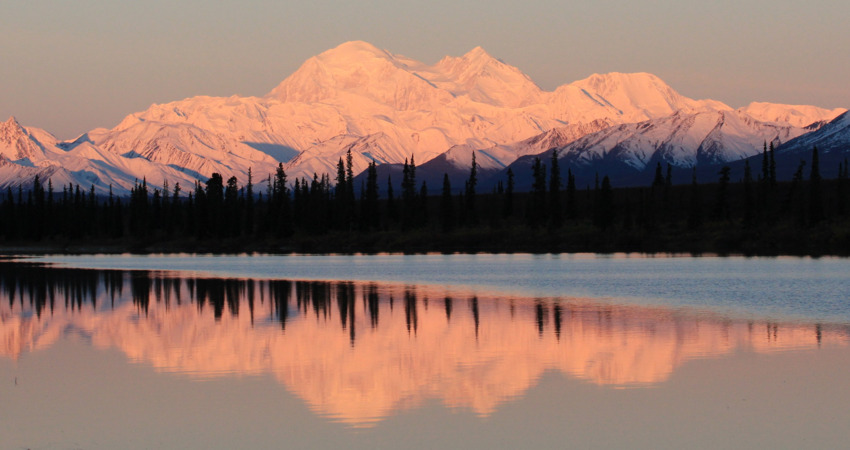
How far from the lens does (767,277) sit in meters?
65.4

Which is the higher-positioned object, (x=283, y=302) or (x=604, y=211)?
(x=604, y=211)

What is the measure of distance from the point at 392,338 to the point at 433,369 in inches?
298

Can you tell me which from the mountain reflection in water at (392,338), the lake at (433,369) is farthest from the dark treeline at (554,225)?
the mountain reflection in water at (392,338)

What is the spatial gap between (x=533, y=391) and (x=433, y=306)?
77.8 feet

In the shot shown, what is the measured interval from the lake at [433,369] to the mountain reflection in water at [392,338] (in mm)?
105

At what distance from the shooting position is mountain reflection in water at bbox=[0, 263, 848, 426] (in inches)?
1049

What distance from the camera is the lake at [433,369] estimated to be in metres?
21.3

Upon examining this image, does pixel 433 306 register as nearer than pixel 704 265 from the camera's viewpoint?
Yes

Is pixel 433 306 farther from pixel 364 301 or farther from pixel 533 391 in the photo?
pixel 533 391

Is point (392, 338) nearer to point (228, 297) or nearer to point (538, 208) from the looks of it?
point (228, 297)

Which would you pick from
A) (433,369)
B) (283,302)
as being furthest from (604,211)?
(433,369)

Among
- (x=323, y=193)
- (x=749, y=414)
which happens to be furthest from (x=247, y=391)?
(x=323, y=193)

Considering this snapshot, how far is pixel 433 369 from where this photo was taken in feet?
95.5

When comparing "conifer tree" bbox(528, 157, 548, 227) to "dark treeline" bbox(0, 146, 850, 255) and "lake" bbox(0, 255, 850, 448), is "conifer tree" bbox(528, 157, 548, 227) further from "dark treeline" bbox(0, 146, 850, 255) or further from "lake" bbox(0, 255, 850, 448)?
"lake" bbox(0, 255, 850, 448)
